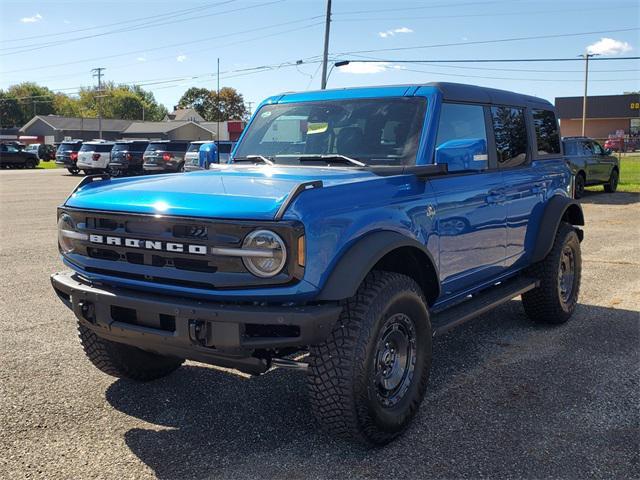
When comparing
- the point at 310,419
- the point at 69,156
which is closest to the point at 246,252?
the point at 310,419

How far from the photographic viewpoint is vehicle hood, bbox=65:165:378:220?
3127 mm

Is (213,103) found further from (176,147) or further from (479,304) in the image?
(479,304)

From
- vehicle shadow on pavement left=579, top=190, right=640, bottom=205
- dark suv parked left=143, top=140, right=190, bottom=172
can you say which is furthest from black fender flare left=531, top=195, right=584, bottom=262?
dark suv parked left=143, top=140, right=190, bottom=172

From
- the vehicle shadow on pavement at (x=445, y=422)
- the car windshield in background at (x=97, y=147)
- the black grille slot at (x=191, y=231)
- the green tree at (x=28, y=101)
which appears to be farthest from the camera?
the green tree at (x=28, y=101)

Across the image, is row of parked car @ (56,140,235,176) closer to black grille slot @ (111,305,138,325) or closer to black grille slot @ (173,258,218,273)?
black grille slot @ (111,305,138,325)

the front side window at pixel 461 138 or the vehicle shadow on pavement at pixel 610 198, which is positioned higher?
the front side window at pixel 461 138

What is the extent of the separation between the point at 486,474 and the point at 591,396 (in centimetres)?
140

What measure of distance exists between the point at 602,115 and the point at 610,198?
64302 mm

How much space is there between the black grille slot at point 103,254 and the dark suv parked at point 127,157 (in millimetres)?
26390

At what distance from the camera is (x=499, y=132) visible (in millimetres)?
5113

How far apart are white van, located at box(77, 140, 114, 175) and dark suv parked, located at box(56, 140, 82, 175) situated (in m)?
1.40

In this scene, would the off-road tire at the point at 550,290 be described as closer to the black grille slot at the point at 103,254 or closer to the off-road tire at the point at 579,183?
the black grille slot at the point at 103,254

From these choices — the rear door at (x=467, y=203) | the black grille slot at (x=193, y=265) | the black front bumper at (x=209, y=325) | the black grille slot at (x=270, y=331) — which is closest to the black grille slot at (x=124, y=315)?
the black front bumper at (x=209, y=325)

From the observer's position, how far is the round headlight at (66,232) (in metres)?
3.70
